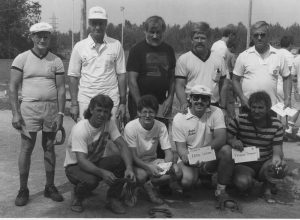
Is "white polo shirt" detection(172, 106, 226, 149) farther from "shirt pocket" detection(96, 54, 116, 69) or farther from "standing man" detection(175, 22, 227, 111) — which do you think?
"shirt pocket" detection(96, 54, 116, 69)

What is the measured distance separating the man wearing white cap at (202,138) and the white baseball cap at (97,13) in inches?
49.8

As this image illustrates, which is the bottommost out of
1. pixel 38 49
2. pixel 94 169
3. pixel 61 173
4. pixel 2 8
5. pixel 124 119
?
pixel 61 173

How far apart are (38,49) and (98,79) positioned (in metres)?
0.72

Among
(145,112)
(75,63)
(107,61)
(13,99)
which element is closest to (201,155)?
(145,112)

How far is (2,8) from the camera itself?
226ft

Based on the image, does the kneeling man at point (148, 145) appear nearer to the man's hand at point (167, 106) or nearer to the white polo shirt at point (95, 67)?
the man's hand at point (167, 106)

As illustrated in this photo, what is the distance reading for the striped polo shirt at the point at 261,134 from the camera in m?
5.04

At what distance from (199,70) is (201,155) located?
1.02 m

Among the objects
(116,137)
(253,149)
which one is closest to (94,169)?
(116,137)

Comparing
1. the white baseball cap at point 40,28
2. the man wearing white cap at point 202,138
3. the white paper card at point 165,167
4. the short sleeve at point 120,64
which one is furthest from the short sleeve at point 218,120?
the white baseball cap at point 40,28

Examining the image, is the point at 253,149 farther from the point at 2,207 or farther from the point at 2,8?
the point at 2,8

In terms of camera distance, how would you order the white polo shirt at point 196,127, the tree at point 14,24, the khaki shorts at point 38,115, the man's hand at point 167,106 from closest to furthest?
1. the khaki shorts at point 38,115
2. the white polo shirt at point 196,127
3. the man's hand at point 167,106
4. the tree at point 14,24

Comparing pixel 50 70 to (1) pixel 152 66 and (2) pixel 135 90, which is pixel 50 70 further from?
(1) pixel 152 66

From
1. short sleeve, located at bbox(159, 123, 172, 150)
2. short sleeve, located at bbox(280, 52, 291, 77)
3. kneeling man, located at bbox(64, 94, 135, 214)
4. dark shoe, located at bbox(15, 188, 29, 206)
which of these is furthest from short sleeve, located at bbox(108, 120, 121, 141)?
short sleeve, located at bbox(280, 52, 291, 77)
